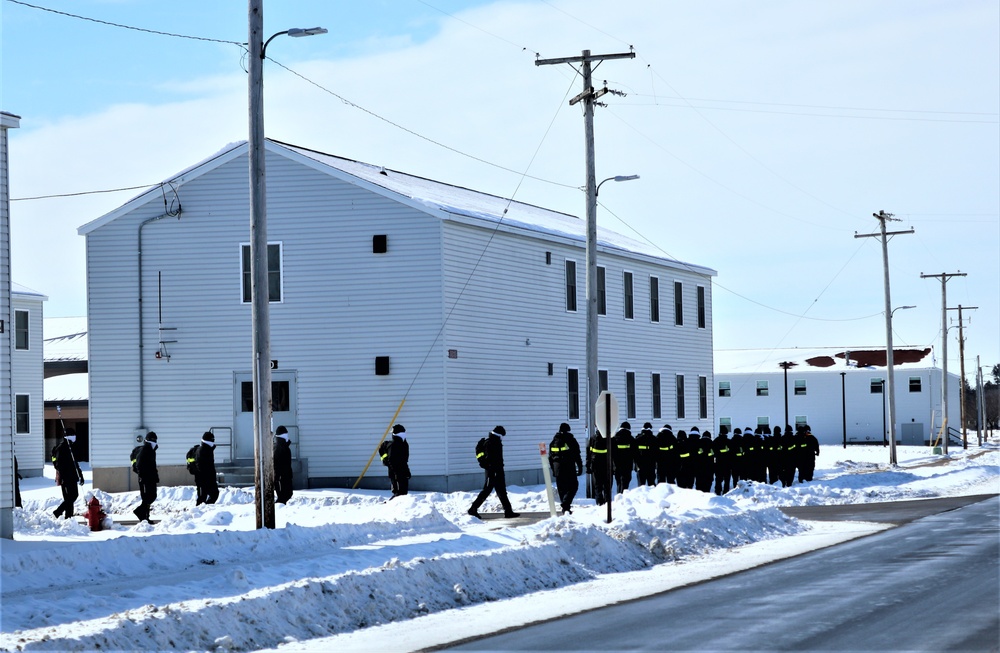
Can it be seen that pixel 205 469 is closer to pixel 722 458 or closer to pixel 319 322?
pixel 319 322

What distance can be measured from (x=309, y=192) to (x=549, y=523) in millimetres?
15092

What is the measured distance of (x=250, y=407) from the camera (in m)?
31.2

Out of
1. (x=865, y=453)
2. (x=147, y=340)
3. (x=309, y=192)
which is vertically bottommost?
(x=865, y=453)

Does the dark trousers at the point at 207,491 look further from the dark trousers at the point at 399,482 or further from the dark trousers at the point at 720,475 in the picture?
the dark trousers at the point at 720,475

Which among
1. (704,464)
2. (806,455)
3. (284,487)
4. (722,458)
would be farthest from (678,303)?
(284,487)

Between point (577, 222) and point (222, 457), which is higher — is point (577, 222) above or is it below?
above

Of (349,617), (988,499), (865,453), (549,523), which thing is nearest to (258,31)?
(549,523)

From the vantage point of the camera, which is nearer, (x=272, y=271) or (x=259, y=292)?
(x=259, y=292)

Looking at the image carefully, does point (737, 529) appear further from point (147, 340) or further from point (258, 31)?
point (147, 340)

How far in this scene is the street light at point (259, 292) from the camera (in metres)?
18.6

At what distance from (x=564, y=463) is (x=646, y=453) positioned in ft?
20.2

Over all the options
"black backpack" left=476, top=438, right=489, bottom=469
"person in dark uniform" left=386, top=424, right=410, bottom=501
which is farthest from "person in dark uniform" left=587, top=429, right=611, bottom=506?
"person in dark uniform" left=386, top=424, right=410, bottom=501

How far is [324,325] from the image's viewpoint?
31.0 meters

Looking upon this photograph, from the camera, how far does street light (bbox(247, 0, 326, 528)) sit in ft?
61.1
